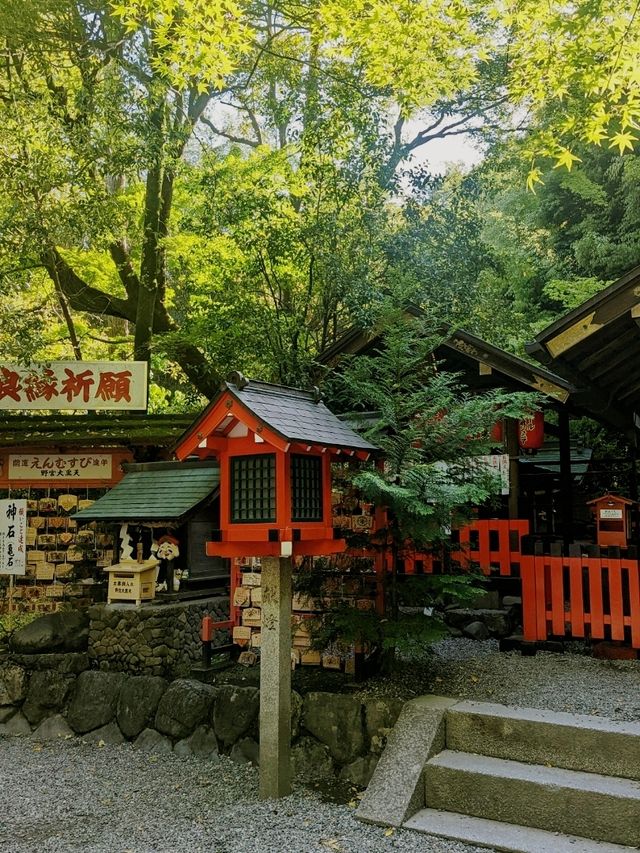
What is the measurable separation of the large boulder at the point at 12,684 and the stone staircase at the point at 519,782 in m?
5.82

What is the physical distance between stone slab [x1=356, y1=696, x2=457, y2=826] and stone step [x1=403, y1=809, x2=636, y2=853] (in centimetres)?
16

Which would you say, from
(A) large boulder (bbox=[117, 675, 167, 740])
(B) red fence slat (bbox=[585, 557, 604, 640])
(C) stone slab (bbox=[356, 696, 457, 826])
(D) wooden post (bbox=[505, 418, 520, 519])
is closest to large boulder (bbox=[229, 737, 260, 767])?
(A) large boulder (bbox=[117, 675, 167, 740])

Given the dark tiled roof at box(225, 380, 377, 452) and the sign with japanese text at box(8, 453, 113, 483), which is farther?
the sign with japanese text at box(8, 453, 113, 483)

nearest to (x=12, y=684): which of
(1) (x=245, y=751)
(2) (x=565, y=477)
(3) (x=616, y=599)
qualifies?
(1) (x=245, y=751)

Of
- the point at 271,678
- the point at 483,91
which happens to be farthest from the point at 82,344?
the point at 271,678

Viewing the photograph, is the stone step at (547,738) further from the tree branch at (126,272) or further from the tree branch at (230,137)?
the tree branch at (230,137)

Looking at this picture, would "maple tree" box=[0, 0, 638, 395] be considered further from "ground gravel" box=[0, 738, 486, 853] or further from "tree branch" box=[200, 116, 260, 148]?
"ground gravel" box=[0, 738, 486, 853]

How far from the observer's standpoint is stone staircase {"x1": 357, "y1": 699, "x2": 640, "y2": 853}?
16.7 feet

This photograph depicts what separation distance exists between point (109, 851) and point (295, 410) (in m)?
4.26

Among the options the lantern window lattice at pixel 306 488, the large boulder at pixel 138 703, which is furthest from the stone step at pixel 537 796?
the large boulder at pixel 138 703

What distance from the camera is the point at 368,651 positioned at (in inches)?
298

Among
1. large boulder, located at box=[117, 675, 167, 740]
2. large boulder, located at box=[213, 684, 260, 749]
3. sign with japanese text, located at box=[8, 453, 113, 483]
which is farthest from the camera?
sign with japanese text, located at box=[8, 453, 113, 483]

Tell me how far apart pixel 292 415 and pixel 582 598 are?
436cm

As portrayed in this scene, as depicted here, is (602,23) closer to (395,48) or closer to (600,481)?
(395,48)
